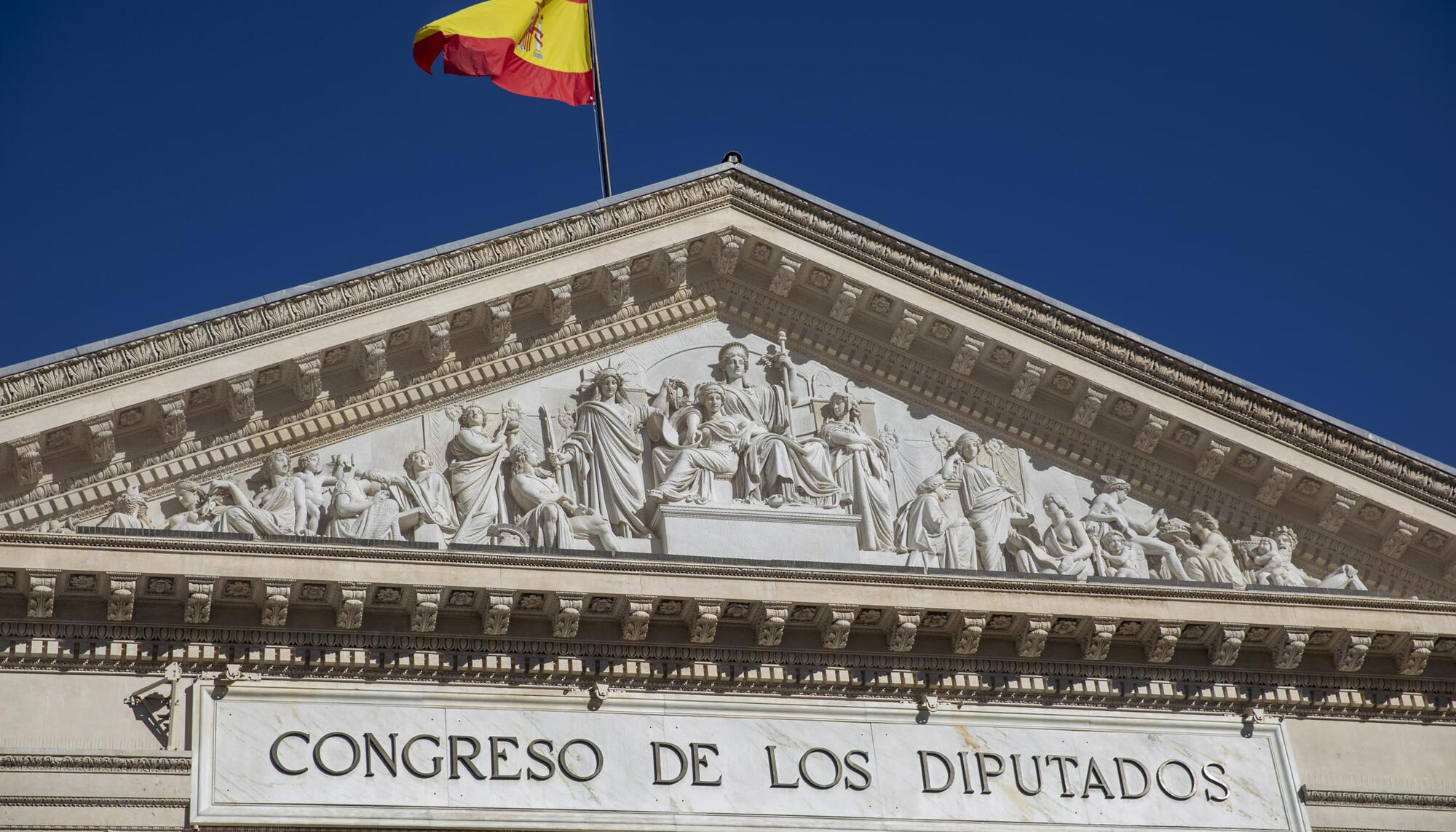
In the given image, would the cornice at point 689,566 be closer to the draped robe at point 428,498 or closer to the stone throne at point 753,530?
the stone throne at point 753,530

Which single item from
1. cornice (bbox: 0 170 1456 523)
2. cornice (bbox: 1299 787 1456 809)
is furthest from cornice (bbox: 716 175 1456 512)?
cornice (bbox: 1299 787 1456 809)

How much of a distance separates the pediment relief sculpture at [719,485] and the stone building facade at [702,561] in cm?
4

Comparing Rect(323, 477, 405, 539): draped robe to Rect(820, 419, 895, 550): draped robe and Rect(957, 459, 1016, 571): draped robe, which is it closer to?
Rect(820, 419, 895, 550): draped robe

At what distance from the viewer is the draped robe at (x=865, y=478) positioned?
63.8 ft

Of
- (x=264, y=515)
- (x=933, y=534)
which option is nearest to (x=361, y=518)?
(x=264, y=515)

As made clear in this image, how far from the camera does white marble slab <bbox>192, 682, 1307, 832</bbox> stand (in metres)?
16.8

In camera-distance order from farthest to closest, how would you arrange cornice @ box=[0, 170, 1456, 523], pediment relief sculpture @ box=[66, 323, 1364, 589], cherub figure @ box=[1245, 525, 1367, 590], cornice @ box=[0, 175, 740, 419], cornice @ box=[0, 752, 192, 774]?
cornice @ box=[0, 170, 1456, 523] < cherub figure @ box=[1245, 525, 1367, 590] < pediment relief sculpture @ box=[66, 323, 1364, 589] < cornice @ box=[0, 175, 740, 419] < cornice @ box=[0, 752, 192, 774]

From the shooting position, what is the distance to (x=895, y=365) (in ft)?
68.3

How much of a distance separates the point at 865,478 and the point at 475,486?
3459 millimetres

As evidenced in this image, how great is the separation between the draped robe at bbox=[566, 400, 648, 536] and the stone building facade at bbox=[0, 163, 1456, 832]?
4 cm

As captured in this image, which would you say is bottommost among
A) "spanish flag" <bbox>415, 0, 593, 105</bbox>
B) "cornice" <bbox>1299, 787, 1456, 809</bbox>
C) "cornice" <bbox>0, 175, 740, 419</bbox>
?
"cornice" <bbox>1299, 787, 1456, 809</bbox>

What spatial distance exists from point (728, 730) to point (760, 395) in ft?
11.8

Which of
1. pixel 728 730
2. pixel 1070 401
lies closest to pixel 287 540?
pixel 728 730

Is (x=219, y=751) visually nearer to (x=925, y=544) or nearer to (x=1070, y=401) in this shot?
(x=925, y=544)
